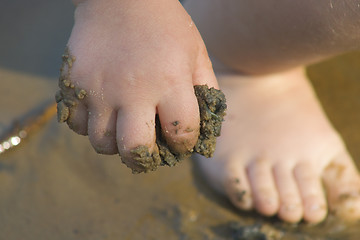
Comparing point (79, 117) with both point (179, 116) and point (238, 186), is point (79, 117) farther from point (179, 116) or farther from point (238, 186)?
point (238, 186)

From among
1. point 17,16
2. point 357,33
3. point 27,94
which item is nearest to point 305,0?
point 357,33

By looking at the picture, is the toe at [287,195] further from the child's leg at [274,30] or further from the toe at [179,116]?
the toe at [179,116]

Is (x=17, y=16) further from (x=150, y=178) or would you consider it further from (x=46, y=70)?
(x=150, y=178)

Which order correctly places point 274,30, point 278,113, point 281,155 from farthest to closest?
A: point 278,113, point 281,155, point 274,30

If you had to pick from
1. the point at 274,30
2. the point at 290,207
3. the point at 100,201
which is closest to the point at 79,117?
the point at 100,201

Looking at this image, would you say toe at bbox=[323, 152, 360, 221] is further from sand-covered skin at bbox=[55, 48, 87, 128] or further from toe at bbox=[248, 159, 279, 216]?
sand-covered skin at bbox=[55, 48, 87, 128]

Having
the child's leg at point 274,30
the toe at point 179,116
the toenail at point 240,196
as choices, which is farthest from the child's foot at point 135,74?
the toenail at point 240,196
